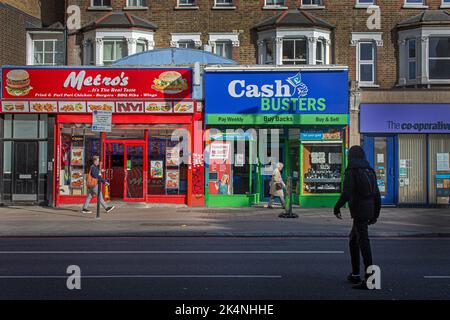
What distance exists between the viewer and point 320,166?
66.3 feet

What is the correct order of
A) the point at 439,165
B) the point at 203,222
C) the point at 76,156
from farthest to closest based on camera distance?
the point at 76,156, the point at 439,165, the point at 203,222

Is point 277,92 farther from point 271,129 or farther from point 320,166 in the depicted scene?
point 320,166

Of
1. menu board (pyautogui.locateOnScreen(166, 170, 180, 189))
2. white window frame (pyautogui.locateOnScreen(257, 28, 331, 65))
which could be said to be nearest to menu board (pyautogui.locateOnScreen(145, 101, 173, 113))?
menu board (pyautogui.locateOnScreen(166, 170, 180, 189))

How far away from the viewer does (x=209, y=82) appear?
2011 centimetres

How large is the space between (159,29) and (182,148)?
6.29m

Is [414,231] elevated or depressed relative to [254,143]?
depressed

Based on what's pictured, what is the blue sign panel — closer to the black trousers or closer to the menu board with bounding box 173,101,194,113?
the menu board with bounding box 173,101,194,113

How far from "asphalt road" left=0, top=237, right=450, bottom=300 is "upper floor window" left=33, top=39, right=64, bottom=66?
529 inches

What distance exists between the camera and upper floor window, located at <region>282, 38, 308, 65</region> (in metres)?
22.9

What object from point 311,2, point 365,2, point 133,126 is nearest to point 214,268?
point 133,126

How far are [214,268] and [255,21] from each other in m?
16.4
